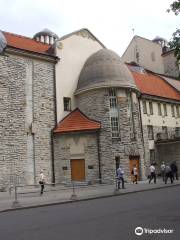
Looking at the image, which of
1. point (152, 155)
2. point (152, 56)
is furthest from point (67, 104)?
point (152, 56)

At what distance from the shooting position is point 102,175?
29.9m

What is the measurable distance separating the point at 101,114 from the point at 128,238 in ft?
76.3

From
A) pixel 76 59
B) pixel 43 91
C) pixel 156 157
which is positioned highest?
pixel 76 59

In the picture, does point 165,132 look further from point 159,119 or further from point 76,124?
point 76,124

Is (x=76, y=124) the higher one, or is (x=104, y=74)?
(x=104, y=74)

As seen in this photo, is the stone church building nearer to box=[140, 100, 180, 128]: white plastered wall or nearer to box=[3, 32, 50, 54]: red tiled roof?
box=[3, 32, 50, 54]: red tiled roof

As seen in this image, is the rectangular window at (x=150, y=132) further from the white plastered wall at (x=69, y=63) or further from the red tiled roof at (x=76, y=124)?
the white plastered wall at (x=69, y=63)

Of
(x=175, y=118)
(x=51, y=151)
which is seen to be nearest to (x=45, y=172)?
(x=51, y=151)

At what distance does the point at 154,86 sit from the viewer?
4391cm

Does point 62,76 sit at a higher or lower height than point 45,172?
higher

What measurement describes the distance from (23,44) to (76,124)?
845 centimetres

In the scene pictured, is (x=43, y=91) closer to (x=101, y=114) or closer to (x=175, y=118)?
(x=101, y=114)

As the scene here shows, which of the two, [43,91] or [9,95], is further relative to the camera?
[43,91]

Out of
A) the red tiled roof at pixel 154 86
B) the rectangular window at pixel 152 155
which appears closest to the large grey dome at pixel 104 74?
the red tiled roof at pixel 154 86
